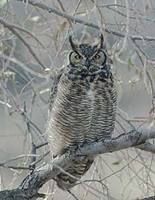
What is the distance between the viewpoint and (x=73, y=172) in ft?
9.25

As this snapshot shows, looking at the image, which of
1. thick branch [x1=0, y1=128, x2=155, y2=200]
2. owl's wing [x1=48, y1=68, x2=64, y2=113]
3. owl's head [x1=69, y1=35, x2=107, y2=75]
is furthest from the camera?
owl's wing [x1=48, y1=68, x2=64, y2=113]

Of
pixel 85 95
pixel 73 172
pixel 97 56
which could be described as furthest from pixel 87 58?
pixel 73 172

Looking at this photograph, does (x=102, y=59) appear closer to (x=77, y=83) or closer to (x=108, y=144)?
(x=77, y=83)

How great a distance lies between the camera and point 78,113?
8.96 feet

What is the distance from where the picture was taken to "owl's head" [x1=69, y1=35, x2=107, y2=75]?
2633 mm

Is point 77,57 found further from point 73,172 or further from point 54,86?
point 73,172

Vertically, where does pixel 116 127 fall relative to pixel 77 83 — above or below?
below

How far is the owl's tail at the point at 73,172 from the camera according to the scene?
268cm

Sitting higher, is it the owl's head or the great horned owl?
the owl's head

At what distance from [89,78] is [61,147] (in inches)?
14.6

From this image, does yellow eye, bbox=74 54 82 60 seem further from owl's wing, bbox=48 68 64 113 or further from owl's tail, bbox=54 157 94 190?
owl's tail, bbox=54 157 94 190

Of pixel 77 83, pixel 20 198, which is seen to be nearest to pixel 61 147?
pixel 77 83

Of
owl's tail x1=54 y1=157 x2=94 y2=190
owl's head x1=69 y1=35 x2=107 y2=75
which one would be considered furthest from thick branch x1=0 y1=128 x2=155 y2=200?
owl's head x1=69 y1=35 x2=107 y2=75

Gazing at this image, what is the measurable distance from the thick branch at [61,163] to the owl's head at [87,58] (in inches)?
17.0
